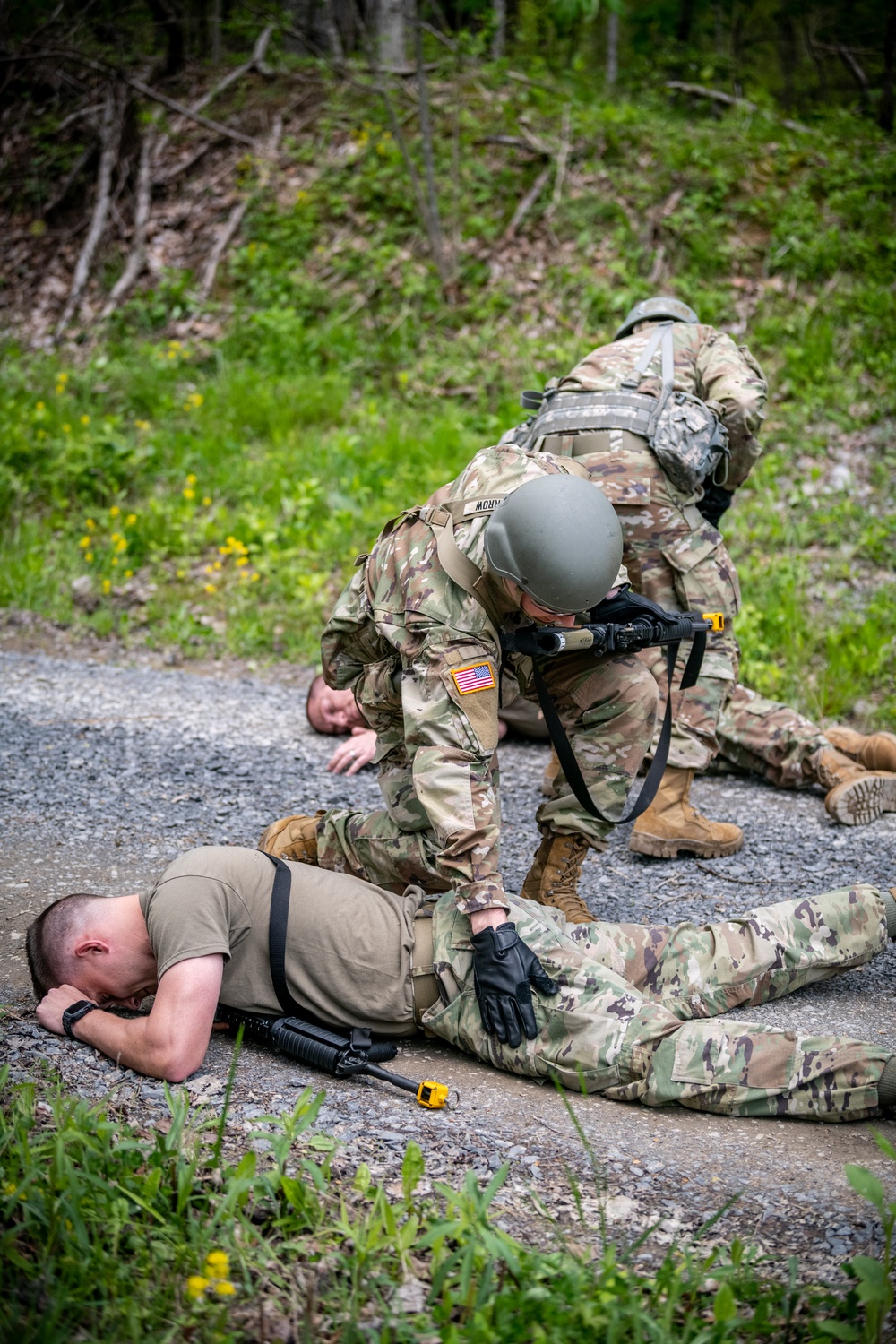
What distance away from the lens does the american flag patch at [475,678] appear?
2908mm

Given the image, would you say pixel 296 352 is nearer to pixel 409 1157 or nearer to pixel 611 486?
pixel 611 486

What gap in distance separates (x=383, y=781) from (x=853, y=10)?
988cm

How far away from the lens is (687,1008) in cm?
299

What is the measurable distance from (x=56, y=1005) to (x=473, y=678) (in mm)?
1340

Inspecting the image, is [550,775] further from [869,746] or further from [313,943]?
[313,943]

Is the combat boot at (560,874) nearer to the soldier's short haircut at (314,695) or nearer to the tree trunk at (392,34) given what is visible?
the soldier's short haircut at (314,695)

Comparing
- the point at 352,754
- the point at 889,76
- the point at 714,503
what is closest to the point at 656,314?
the point at 714,503

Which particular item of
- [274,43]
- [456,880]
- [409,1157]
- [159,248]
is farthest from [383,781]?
[274,43]

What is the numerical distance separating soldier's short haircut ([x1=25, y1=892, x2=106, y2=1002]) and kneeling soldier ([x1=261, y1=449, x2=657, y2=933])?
90 centimetres

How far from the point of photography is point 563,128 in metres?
9.44

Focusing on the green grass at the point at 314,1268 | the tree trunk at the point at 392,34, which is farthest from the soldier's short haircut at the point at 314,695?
the tree trunk at the point at 392,34

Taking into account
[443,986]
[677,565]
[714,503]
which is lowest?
[443,986]

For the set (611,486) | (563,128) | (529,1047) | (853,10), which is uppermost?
(853,10)

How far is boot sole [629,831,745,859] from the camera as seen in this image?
4.22 metres
